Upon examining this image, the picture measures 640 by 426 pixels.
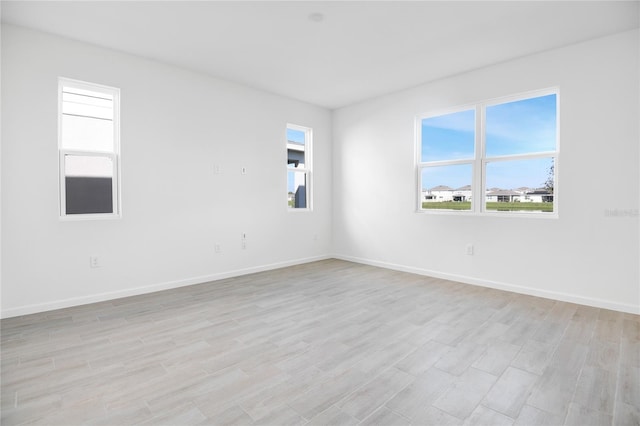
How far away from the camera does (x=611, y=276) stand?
135 inches

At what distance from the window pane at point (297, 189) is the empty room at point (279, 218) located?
44 cm

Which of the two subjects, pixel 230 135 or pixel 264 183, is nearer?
pixel 230 135

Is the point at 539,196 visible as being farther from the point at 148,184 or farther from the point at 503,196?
the point at 148,184

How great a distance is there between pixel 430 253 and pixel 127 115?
178 inches

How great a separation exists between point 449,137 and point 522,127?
3.16ft

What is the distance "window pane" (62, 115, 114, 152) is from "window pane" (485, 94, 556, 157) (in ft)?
15.9

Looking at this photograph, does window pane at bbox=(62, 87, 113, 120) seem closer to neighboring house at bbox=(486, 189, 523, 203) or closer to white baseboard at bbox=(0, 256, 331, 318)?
white baseboard at bbox=(0, 256, 331, 318)

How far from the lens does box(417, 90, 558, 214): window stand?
3938 mm

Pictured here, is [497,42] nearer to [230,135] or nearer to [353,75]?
[353,75]

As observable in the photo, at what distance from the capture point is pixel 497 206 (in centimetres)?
434

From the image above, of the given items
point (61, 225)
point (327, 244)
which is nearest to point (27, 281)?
point (61, 225)

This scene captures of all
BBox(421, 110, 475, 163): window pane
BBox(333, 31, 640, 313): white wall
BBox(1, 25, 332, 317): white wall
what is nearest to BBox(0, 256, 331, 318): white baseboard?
BBox(1, 25, 332, 317): white wall

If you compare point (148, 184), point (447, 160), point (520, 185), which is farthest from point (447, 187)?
point (148, 184)

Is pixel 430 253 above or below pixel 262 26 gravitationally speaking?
below
